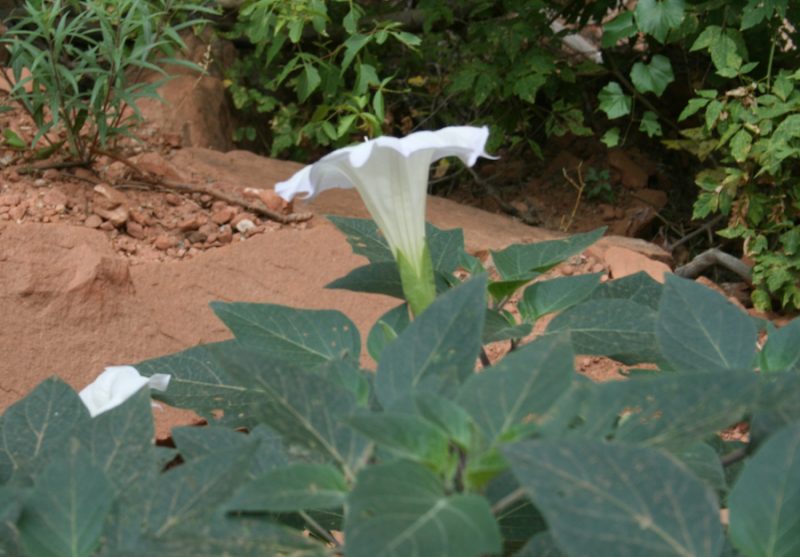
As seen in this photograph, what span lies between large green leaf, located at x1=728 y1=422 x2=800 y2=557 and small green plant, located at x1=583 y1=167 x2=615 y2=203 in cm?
298

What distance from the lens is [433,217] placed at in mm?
2400

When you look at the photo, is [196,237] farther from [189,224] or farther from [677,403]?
[677,403]

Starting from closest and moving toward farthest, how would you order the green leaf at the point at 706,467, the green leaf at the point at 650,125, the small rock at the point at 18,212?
the green leaf at the point at 706,467 → the small rock at the point at 18,212 → the green leaf at the point at 650,125

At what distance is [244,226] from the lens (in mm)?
2094

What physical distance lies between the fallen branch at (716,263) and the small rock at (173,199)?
180 centimetres

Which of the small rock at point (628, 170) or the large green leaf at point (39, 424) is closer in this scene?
the large green leaf at point (39, 424)

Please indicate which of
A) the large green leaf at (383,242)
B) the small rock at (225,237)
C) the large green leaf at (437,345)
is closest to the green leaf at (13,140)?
the small rock at (225,237)

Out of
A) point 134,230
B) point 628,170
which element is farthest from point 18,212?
point 628,170

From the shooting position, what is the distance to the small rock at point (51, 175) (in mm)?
2104

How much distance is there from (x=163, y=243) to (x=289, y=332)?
1.52m

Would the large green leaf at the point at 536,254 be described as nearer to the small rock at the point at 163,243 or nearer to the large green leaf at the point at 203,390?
the large green leaf at the point at 203,390

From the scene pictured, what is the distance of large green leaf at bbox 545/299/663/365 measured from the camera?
59 cm

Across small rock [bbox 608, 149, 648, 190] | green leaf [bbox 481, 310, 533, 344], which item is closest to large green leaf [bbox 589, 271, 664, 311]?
green leaf [bbox 481, 310, 533, 344]

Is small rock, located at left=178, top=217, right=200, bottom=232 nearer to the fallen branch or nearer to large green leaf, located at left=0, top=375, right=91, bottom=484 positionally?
large green leaf, located at left=0, top=375, right=91, bottom=484
